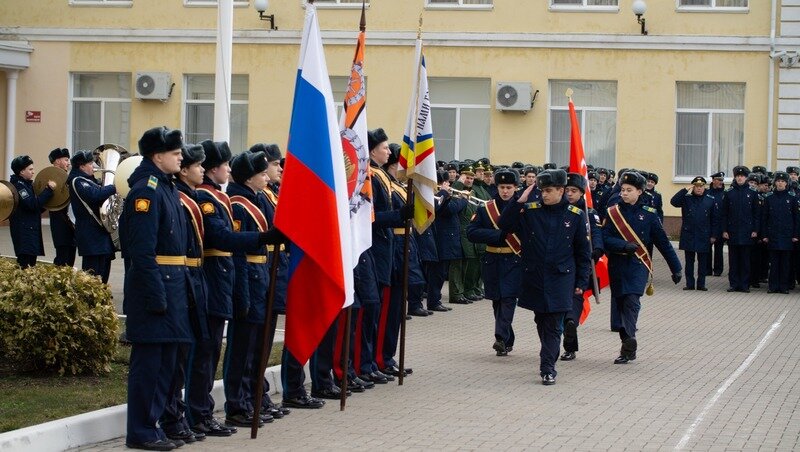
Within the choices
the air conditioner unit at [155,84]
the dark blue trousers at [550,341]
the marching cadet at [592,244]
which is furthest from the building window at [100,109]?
the dark blue trousers at [550,341]

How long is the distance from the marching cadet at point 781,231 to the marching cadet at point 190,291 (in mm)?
16319

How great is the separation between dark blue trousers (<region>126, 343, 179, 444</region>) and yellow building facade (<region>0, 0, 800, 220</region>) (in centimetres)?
2315

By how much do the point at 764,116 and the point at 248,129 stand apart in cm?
1189

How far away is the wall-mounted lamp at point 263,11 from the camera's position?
31859 mm

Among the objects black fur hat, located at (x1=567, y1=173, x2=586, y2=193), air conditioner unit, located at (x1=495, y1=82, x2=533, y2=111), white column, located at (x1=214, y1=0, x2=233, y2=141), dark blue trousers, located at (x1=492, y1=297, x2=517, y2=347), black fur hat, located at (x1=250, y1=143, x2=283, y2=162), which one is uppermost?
air conditioner unit, located at (x1=495, y1=82, x2=533, y2=111)

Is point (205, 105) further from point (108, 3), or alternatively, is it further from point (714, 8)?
point (714, 8)

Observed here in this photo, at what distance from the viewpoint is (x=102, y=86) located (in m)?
34.0

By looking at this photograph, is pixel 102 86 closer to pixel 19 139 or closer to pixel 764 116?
pixel 19 139

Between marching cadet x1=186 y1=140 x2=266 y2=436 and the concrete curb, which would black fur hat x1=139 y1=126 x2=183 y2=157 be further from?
the concrete curb

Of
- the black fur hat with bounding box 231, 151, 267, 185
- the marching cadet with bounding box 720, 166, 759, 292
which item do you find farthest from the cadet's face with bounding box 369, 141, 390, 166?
the marching cadet with bounding box 720, 166, 759, 292

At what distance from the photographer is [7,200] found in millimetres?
15391

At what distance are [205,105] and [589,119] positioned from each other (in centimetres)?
910

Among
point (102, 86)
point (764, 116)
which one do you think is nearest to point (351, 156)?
point (764, 116)

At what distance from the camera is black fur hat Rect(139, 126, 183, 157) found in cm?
926
